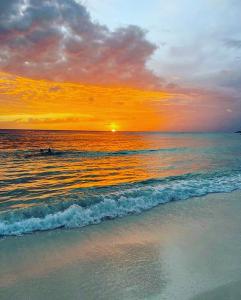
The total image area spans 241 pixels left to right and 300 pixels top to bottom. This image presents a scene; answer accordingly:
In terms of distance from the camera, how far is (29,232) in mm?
8484

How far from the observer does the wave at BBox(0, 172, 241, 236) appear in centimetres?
902

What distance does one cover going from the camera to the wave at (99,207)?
9.02 meters

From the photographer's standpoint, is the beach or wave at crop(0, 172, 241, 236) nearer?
the beach

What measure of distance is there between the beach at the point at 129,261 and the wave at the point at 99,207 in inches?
23.0

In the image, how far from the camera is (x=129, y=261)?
640cm

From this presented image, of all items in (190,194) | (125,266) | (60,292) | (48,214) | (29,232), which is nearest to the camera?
(60,292)

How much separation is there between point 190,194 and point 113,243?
7319 mm

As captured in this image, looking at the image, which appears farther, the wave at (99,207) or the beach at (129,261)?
the wave at (99,207)

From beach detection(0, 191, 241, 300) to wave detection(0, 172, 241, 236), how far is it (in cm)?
58

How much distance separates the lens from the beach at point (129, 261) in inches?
A: 207

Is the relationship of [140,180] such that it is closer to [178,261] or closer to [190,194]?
[190,194]

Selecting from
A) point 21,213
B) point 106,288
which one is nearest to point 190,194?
point 21,213

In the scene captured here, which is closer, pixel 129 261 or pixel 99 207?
pixel 129 261

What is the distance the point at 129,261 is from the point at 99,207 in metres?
4.60
